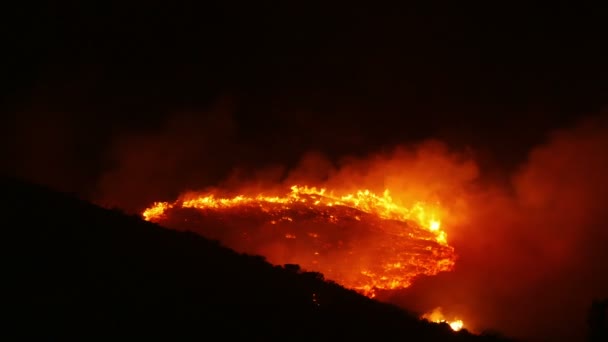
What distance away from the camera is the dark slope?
19.9 ft

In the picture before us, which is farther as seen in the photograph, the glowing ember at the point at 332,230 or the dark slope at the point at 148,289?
the glowing ember at the point at 332,230

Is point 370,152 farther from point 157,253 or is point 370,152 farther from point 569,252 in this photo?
point 157,253

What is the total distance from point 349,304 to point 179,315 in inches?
134

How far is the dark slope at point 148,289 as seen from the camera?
6.06 meters

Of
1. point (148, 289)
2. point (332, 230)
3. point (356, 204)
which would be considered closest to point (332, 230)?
point (332, 230)

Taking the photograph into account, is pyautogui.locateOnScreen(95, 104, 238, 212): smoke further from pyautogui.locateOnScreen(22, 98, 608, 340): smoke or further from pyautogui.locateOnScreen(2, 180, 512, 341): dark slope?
pyautogui.locateOnScreen(2, 180, 512, 341): dark slope

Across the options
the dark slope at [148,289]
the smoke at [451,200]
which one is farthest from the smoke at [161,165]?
the dark slope at [148,289]

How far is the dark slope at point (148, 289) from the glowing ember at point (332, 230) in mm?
5835

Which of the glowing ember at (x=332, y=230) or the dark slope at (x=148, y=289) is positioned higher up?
the glowing ember at (x=332, y=230)

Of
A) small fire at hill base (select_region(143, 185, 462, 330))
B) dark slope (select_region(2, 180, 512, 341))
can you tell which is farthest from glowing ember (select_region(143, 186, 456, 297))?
dark slope (select_region(2, 180, 512, 341))

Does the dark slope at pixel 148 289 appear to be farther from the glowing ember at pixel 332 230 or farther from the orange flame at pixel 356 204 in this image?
the orange flame at pixel 356 204

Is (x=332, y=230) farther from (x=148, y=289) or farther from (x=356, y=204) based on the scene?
(x=148, y=289)

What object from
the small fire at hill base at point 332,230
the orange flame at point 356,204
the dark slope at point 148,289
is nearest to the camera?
the dark slope at point 148,289

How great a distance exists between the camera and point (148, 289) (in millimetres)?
7043
